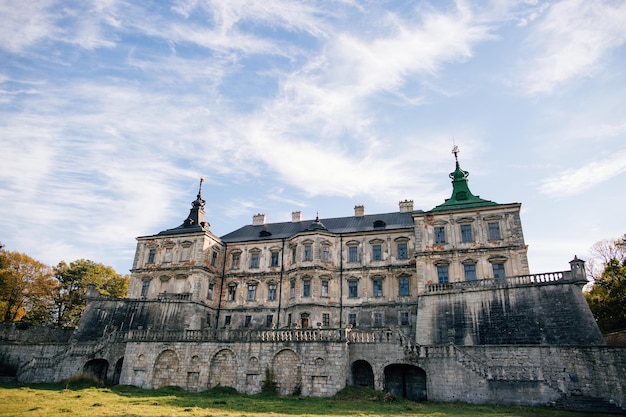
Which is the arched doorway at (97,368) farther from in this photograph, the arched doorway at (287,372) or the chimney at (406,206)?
the chimney at (406,206)

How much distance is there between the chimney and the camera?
42562 millimetres

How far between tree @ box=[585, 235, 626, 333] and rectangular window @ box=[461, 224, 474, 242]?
11.4m

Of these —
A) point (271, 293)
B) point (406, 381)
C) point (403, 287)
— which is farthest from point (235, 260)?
point (406, 381)

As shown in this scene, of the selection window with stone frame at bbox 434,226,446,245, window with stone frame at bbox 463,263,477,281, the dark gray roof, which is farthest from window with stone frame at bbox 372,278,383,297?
window with stone frame at bbox 463,263,477,281

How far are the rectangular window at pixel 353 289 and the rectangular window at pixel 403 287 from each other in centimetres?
373

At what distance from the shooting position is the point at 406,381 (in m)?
25.0

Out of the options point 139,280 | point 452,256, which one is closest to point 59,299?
point 139,280

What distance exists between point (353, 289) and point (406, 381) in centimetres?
1341

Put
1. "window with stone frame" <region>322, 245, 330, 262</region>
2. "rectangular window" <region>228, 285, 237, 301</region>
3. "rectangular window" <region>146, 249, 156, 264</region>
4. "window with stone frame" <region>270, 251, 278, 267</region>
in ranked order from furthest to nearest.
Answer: "rectangular window" <region>146, 249, 156, 264</region>, "rectangular window" <region>228, 285, 237, 301</region>, "window with stone frame" <region>270, 251, 278, 267</region>, "window with stone frame" <region>322, 245, 330, 262</region>

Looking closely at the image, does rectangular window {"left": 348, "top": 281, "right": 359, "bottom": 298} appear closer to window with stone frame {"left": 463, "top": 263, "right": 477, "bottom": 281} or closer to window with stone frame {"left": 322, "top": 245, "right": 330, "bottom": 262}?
window with stone frame {"left": 322, "top": 245, "right": 330, "bottom": 262}

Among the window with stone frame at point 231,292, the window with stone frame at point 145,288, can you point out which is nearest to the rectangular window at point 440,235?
the window with stone frame at point 231,292

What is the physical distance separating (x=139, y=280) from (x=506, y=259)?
107 feet

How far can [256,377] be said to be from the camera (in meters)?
25.3

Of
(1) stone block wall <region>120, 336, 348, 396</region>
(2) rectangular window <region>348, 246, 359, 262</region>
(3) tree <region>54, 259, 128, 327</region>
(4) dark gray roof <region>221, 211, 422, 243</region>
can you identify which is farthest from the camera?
(3) tree <region>54, 259, 128, 327</region>
